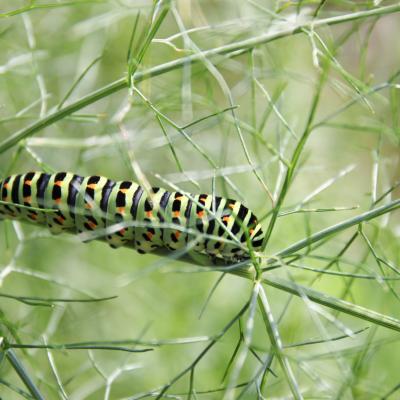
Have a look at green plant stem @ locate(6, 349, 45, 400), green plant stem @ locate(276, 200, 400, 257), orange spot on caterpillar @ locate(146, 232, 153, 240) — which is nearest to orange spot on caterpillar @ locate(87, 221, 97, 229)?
orange spot on caterpillar @ locate(146, 232, 153, 240)

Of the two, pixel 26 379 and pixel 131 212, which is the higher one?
pixel 131 212

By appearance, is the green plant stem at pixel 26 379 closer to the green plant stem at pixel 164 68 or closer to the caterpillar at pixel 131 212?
the caterpillar at pixel 131 212

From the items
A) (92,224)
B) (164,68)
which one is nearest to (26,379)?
(92,224)

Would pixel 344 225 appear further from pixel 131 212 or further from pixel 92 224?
pixel 92 224

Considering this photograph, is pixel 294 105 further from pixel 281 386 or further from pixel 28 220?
pixel 28 220

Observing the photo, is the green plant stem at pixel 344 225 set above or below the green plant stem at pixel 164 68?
below

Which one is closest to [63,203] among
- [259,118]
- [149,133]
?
[149,133]

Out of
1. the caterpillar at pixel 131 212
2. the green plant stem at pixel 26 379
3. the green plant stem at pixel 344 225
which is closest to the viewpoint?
the green plant stem at pixel 344 225

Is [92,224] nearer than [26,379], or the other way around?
[26,379]

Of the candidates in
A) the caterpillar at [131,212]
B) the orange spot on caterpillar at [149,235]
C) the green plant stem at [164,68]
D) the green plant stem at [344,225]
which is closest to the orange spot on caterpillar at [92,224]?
the caterpillar at [131,212]

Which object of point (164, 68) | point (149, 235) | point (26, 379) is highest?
point (164, 68)
